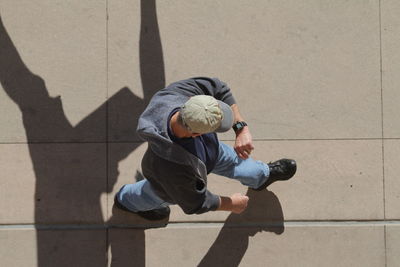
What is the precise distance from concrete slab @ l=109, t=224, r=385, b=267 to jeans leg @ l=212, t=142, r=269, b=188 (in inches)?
22.3

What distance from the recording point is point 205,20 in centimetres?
418

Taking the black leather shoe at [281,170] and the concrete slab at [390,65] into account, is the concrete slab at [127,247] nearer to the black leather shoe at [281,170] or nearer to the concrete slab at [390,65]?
the black leather shoe at [281,170]

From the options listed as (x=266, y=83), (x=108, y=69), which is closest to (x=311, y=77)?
(x=266, y=83)

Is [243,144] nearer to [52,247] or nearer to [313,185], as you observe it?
[313,185]

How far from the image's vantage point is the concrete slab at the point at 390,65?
13.7ft

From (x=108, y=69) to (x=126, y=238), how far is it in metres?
1.47

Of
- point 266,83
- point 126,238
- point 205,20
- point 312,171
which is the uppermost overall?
point 205,20

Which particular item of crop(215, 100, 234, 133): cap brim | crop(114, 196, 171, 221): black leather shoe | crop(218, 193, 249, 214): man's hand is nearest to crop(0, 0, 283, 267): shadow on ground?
crop(114, 196, 171, 221): black leather shoe

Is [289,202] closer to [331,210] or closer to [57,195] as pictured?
[331,210]

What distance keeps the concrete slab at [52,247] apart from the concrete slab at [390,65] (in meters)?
2.68

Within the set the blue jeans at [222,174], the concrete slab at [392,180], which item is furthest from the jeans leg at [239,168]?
the concrete slab at [392,180]

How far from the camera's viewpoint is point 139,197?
12.0 feet

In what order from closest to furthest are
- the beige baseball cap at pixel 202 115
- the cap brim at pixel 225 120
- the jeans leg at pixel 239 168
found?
the beige baseball cap at pixel 202 115
the cap brim at pixel 225 120
the jeans leg at pixel 239 168

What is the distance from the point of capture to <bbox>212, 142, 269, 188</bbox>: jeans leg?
3.46 meters
